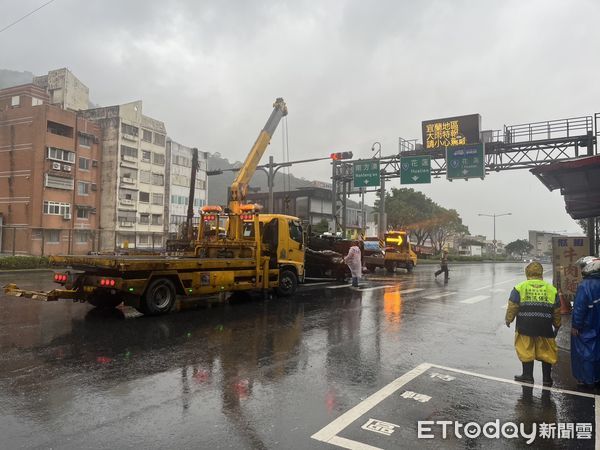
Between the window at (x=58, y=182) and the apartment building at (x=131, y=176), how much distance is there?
5.03 meters

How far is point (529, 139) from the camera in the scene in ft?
77.9

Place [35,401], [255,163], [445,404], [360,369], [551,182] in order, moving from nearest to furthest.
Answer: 1. [35,401]
2. [445,404]
3. [360,369]
4. [551,182]
5. [255,163]

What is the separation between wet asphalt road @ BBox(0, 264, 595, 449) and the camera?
12.3 ft

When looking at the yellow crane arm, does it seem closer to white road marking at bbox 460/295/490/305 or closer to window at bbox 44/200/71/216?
white road marking at bbox 460/295/490/305

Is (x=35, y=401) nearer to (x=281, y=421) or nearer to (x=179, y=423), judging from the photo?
(x=179, y=423)

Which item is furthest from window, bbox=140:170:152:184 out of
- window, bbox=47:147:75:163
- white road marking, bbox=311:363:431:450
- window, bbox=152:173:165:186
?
white road marking, bbox=311:363:431:450

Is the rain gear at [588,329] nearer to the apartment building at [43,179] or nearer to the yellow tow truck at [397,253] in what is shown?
the yellow tow truck at [397,253]

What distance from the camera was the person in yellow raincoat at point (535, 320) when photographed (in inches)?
204

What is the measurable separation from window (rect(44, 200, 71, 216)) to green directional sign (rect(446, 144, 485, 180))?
36.2m

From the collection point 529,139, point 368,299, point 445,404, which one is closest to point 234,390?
point 445,404

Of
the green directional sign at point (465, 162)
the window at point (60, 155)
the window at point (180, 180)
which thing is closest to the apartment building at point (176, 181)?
the window at point (180, 180)

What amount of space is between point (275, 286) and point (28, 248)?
36.4 m

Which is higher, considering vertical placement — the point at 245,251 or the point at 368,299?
the point at 245,251

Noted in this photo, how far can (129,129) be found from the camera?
4969 centimetres
